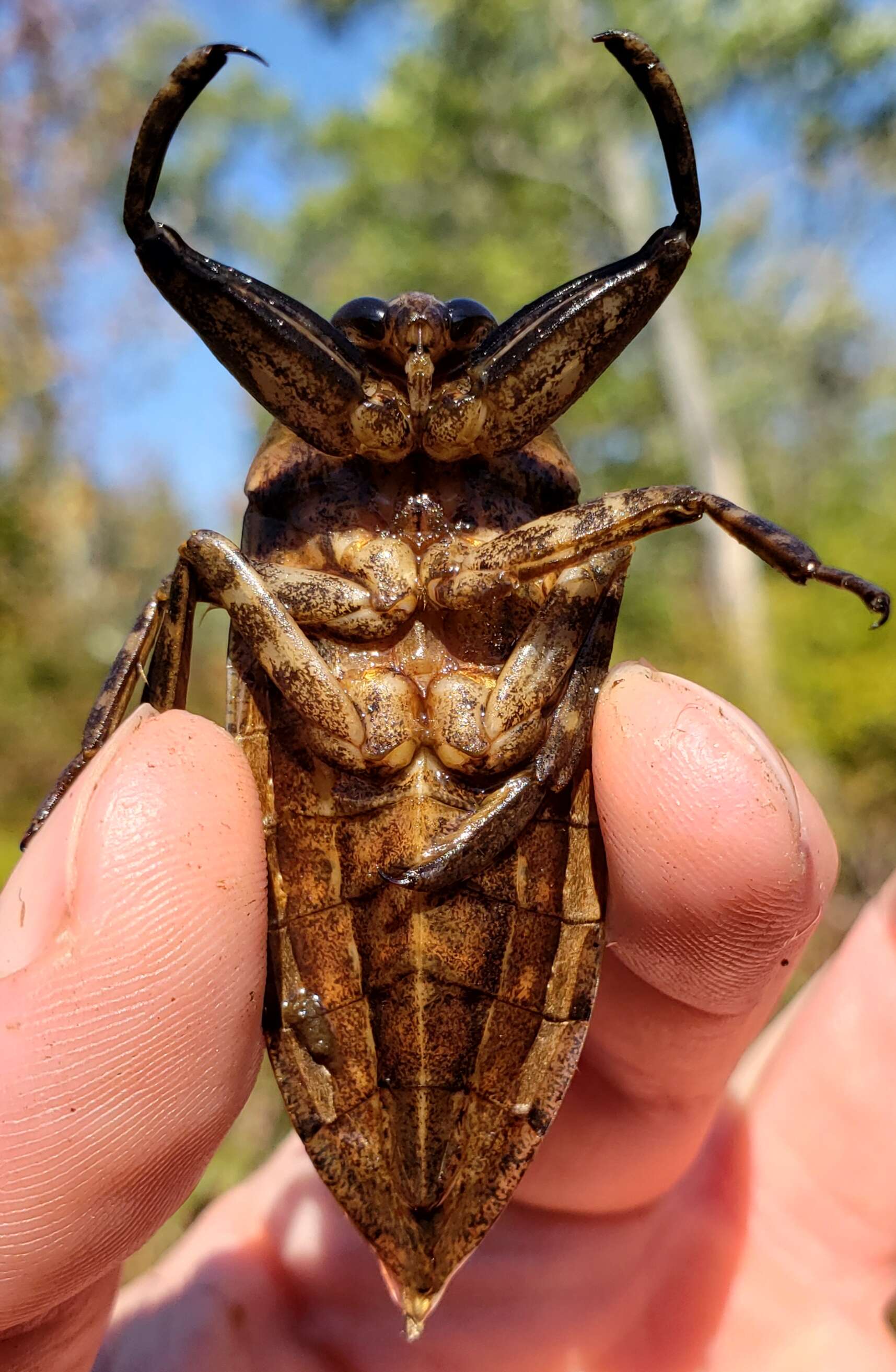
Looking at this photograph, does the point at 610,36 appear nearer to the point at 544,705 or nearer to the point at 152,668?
the point at 544,705

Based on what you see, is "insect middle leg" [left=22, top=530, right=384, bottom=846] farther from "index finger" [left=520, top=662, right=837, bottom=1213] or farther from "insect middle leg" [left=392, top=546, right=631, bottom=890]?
"index finger" [left=520, top=662, right=837, bottom=1213]

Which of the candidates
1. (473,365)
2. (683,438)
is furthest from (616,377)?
(473,365)

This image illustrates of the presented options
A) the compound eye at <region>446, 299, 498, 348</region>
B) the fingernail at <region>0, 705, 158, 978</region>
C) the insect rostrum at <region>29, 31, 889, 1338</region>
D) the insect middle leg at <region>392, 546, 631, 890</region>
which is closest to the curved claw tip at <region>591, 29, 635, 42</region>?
the insect rostrum at <region>29, 31, 889, 1338</region>

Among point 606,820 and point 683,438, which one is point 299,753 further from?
point 683,438

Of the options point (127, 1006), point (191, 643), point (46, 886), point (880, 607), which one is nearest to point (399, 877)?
point (127, 1006)

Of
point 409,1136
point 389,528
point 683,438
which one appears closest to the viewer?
point 409,1136

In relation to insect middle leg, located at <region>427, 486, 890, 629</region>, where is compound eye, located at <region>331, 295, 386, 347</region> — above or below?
above

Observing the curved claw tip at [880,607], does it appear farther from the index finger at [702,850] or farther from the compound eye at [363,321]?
Result: the compound eye at [363,321]
